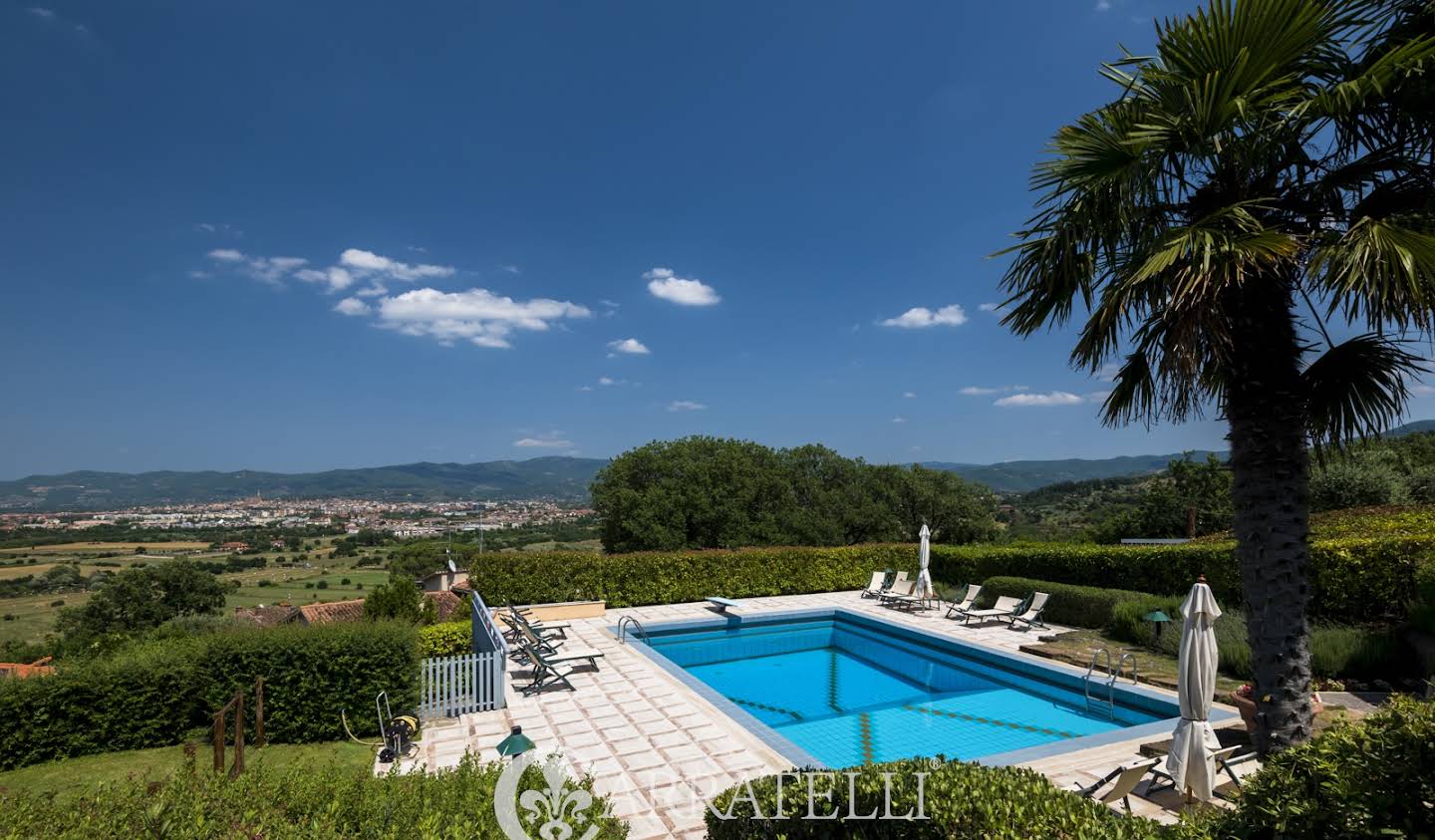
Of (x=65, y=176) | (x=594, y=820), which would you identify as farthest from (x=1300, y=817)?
(x=65, y=176)

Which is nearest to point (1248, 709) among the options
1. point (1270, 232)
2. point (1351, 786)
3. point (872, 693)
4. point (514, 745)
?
point (1270, 232)

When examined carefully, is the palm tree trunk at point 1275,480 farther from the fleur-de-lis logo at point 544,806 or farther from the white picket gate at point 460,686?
the white picket gate at point 460,686

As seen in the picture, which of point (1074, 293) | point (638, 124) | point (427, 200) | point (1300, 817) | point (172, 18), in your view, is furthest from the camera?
point (427, 200)

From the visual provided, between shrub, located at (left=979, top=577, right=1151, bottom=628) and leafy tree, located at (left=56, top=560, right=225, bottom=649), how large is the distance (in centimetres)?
3156

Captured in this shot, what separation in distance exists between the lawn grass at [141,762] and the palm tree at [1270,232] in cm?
784

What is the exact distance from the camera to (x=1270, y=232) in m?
4.09

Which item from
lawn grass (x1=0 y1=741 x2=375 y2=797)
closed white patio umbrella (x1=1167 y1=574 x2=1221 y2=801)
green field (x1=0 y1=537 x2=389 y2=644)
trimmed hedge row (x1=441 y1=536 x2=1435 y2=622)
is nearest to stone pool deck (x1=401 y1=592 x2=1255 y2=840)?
closed white patio umbrella (x1=1167 y1=574 x2=1221 y2=801)

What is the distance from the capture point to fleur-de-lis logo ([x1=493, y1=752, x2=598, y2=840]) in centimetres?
286

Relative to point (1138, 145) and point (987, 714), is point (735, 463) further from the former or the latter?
point (1138, 145)

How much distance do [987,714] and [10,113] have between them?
77.8 ft

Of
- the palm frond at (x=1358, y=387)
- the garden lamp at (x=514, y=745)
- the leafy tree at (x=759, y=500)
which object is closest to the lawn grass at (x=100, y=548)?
the leafy tree at (x=759, y=500)

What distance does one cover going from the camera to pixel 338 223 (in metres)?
18.6

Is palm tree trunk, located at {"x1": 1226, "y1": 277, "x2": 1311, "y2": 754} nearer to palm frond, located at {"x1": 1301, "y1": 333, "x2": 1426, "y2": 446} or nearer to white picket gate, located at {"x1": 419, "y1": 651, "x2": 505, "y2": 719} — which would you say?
palm frond, located at {"x1": 1301, "y1": 333, "x2": 1426, "y2": 446}

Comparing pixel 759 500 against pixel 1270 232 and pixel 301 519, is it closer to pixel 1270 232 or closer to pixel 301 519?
pixel 1270 232
